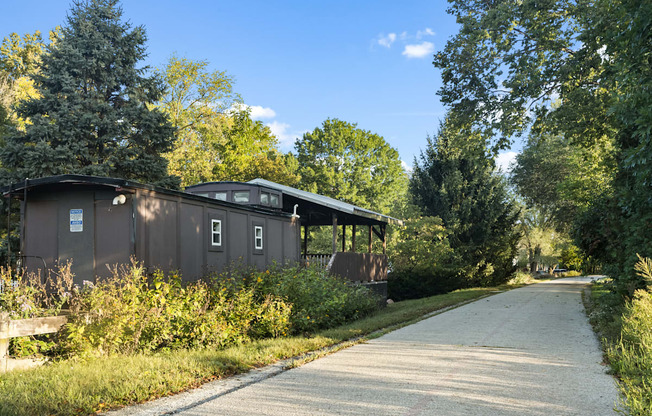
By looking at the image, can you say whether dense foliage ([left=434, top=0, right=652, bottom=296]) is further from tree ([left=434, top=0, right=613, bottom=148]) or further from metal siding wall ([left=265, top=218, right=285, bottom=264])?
metal siding wall ([left=265, top=218, right=285, bottom=264])

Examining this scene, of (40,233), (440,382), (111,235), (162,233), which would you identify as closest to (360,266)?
(162,233)

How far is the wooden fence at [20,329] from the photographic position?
705cm

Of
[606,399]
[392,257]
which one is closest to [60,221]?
[606,399]

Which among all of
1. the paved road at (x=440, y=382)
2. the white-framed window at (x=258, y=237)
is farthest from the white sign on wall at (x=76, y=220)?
the paved road at (x=440, y=382)

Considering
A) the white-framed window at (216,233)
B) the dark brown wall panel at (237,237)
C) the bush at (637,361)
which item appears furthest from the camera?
Answer: the dark brown wall panel at (237,237)

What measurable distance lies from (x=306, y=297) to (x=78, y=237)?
17.5 feet

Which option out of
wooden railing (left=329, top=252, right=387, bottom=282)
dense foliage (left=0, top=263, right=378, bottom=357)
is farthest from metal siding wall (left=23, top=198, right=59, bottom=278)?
wooden railing (left=329, top=252, right=387, bottom=282)

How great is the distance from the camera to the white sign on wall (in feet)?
41.1

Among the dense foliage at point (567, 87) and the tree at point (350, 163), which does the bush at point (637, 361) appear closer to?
the dense foliage at point (567, 87)

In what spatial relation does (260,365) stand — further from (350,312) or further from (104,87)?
(104,87)

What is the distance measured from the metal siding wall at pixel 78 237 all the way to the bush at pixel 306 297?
362cm

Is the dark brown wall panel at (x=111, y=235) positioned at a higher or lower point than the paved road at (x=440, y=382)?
higher

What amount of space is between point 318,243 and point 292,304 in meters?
32.5

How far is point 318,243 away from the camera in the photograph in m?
43.8
